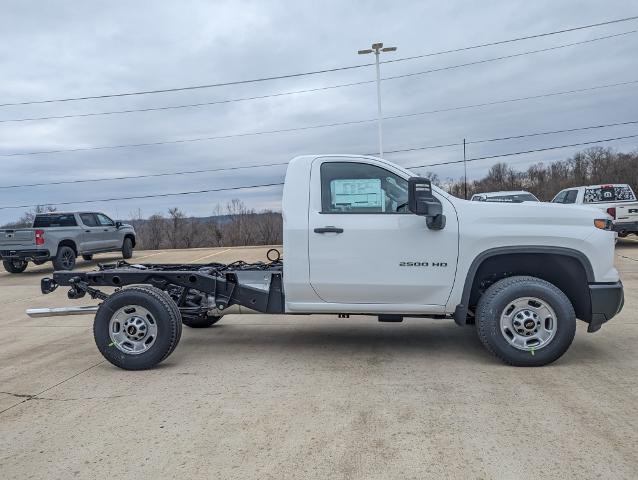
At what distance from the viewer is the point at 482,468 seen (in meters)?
2.99

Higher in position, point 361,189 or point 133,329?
point 361,189

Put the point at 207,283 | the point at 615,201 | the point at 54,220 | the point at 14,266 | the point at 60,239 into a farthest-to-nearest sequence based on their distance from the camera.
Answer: the point at 54,220 < the point at 14,266 < the point at 60,239 < the point at 615,201 < the point at 207,283

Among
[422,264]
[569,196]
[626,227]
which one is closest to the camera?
[422,264]

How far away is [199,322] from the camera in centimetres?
694

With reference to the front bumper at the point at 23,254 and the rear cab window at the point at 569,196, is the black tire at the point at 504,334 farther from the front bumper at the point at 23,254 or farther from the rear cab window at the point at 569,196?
the front bumper at the point at 23,254

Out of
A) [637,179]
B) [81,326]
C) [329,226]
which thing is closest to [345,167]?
[329,226]

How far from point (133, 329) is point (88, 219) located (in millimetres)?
14906

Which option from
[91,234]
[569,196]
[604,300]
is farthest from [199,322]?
[569,196]

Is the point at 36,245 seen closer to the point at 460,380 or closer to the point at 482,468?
the point at 460,380

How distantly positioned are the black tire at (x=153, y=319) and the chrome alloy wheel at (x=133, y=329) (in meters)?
0.05

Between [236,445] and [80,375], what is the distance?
2468mm

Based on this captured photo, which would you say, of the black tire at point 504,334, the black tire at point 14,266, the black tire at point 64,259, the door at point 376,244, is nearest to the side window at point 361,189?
the door at point 376,244

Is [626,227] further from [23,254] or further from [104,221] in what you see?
[23,254]

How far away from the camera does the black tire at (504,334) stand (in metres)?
4.72
